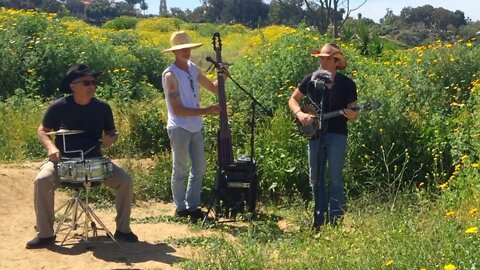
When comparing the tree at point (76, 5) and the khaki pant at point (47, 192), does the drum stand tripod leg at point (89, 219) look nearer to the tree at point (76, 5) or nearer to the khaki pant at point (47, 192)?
the khaki pant at point (47, 192)

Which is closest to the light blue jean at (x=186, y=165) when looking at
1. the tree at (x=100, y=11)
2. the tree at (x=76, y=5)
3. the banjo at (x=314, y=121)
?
the banjo at (x=314, y=121)

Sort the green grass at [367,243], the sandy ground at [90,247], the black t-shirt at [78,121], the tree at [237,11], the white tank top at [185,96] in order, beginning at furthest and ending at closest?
the tree at [237,11] → the white tank top at [185,96] → the black t-shirt at [78,121] → the sandy ground at [90,247] → the green grass at [367,243]

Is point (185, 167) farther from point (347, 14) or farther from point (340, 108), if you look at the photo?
point (347, 14)

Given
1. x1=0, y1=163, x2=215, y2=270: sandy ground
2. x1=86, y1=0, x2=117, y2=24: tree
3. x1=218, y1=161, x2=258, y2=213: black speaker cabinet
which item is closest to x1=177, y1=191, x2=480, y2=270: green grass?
x1=0, y1=163, x2=215, y2=270: sandy ground

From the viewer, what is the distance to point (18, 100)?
39.5 ft

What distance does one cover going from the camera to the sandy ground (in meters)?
6.42

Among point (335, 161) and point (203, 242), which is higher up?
point (335, 161)

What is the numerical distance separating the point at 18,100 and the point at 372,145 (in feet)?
18.7

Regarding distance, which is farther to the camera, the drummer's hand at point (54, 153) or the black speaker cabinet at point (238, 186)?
the black speaker cabinet at point (238, 186)

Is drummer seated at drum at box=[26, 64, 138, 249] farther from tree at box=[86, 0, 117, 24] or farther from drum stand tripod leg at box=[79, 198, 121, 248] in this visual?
tree at box=[86, 0, 117, 24]

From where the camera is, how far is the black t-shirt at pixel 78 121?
6965 millimetres

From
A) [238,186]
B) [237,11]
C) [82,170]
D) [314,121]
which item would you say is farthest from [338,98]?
[237,11]

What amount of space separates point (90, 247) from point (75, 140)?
90cm

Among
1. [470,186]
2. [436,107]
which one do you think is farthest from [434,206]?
[436,107]
